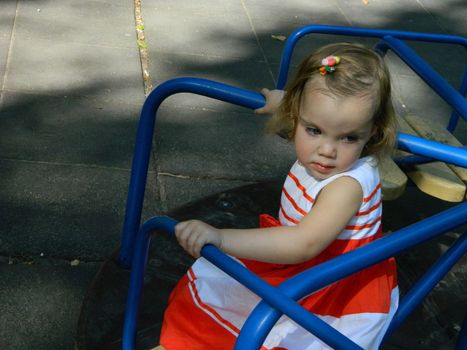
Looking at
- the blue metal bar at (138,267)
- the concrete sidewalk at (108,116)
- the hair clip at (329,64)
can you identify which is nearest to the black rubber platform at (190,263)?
the concrete sidewalk at (108,116)

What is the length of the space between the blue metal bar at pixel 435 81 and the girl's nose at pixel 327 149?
0.89 meters

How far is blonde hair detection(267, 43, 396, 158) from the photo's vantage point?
1.73 m

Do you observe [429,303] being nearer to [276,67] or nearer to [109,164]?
[109,164]

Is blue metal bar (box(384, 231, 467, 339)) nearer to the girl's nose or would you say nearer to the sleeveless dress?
the sleeveless dress

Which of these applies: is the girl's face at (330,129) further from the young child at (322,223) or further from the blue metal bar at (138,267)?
the blue metal bar at (138,267)

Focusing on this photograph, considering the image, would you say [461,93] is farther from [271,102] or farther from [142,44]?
[142,44]

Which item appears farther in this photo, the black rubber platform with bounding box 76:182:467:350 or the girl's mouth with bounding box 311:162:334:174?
the black rubber platform with bounding box 76:182:467:350

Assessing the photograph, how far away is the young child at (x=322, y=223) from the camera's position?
1.72 metres

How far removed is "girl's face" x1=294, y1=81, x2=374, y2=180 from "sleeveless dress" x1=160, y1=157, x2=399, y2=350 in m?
0.05

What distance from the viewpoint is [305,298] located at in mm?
1840

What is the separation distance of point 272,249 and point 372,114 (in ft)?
1.32

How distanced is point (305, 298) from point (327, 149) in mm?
376

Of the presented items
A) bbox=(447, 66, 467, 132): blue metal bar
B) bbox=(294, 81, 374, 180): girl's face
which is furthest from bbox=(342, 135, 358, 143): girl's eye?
bbox=(447, 66, 467, 132): blue metal bar

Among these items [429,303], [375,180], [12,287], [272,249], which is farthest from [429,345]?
[12,287]
